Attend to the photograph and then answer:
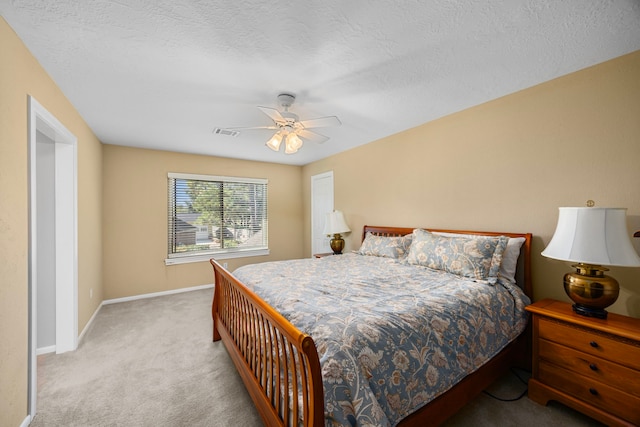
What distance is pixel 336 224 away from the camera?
437cm

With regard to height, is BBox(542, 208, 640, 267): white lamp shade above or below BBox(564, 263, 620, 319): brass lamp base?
above

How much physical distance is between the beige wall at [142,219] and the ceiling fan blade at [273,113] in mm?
3015

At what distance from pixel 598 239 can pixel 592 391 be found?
38.6 inches

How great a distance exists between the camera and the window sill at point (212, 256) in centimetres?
454

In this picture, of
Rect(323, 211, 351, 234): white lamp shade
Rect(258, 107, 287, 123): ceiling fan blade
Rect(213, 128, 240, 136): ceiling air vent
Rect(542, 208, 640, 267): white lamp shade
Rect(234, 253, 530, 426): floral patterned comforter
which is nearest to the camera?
Rect(234, 253, 530, 426): floral patterned comforter

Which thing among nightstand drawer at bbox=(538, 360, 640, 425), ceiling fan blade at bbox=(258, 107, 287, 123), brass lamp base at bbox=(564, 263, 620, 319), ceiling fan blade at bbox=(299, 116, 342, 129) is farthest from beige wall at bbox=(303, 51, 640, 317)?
ceiling fan blade at bbox=(258, 107, 287, 123)

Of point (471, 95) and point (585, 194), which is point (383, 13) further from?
point (585, 194)

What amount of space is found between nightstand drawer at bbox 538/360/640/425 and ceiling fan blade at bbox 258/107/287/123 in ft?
9.18

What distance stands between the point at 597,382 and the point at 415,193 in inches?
90.0

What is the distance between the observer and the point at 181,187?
465cm

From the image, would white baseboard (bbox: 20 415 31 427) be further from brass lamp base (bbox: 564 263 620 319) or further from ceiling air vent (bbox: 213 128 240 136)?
brass lamp base (bbox: 564 263 620 319)

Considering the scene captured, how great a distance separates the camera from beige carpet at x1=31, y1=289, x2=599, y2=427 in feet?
5.82

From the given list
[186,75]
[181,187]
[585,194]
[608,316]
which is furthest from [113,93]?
[608,316]

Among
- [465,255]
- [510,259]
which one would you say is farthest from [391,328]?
[510,259]
